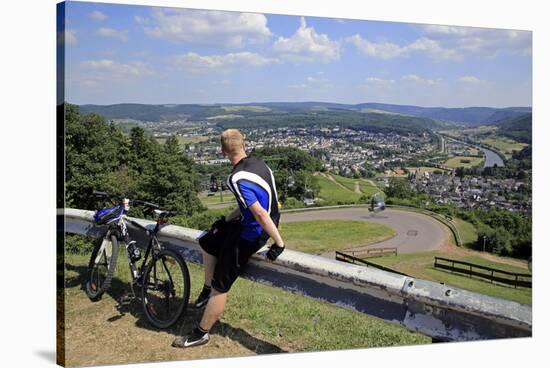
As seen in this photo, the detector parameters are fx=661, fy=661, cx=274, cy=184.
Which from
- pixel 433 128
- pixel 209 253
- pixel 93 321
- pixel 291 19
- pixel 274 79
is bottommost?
pixel 93 321

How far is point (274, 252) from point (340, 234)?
4.10 ft

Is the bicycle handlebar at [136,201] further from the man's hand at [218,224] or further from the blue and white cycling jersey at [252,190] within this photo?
the blue and white cycling jersey at [252,190]

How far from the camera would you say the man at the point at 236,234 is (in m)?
A: 4.38

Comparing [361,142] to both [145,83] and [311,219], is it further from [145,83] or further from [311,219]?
[145,83]

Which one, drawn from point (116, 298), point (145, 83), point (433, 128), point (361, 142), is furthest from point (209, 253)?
point (433, 128)

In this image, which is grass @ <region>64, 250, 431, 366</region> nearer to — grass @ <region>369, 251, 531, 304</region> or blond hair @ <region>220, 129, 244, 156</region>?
grass @ <region>369, 251, 531, 304</region>

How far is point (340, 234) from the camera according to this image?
18.4 feet

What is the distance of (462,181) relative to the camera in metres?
5.90

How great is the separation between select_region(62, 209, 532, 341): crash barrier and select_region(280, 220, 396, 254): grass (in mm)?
710

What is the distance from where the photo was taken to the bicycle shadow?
4.82 meters

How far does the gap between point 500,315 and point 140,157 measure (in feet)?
9.47

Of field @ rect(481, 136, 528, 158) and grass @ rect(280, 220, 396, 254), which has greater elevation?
field @ rect(481, 136, 528, 158)

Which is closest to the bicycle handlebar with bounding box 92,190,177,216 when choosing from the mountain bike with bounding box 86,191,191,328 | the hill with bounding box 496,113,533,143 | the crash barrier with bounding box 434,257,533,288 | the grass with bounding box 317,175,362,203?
the mountain bike with bounding box 86,191,191,328

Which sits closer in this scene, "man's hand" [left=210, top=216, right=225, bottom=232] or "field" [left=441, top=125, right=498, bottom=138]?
"man's hand" [left=210, top=216, right=225, bottom=232]
